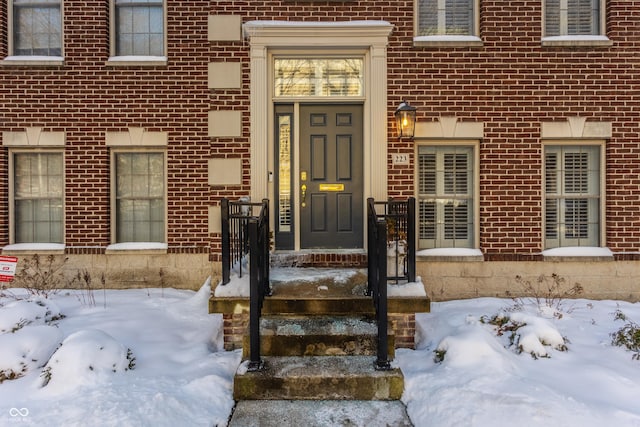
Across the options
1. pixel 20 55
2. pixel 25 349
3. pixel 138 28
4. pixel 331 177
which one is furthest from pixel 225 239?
pixel 20 55

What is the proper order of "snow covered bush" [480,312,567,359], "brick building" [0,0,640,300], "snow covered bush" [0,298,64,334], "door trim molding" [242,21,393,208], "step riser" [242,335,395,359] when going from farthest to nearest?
"brick building" [0,0,640,300] → "door trim molding" [242,21,393,208] → "snow covered bush" [0,298,64,334] → "snow covered bush" [480,312,567,359] → "step riser" [242,335,395,359]

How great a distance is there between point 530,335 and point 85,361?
13.7 ft

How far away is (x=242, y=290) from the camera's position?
411 centimetres

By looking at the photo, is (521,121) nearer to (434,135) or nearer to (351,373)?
(434,135)

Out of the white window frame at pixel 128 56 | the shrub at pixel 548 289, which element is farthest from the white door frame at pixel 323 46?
the shrub at pixel 548 289

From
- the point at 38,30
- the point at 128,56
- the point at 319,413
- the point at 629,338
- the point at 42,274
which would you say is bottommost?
the point at 319,413

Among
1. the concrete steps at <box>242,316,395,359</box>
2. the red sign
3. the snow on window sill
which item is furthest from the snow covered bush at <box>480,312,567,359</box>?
the red sign

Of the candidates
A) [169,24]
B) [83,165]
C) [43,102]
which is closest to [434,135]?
[169,24]

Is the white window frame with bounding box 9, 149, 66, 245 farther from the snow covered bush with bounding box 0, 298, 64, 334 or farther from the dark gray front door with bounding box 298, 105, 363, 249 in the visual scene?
the dark gray front door with bounding box 298, 105, 363, 249

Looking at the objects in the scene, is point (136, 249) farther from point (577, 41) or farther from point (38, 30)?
point (577, 41)

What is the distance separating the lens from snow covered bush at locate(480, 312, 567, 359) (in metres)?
3.92

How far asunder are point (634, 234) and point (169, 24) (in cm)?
754

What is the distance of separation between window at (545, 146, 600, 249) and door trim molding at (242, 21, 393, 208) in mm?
2592
